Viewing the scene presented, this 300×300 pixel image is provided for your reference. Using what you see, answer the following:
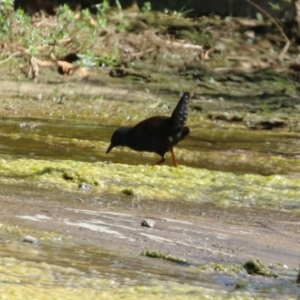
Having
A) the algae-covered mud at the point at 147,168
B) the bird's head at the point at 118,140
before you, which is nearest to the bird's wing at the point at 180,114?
the algae-covered mud at the point at 147,168

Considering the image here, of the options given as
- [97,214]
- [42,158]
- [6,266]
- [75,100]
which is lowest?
[75,100]

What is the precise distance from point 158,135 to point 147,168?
152 cm

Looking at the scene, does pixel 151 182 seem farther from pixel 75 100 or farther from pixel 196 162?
pixel 75 100

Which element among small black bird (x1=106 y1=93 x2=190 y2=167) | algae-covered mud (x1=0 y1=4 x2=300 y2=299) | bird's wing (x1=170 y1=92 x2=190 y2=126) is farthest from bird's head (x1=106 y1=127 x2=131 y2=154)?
bird's wing (x1=170 y1=92 x2=190 y2=126)

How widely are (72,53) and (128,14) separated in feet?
5.87

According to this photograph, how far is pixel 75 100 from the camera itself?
47.7ft

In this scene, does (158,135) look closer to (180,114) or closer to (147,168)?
(180,114)

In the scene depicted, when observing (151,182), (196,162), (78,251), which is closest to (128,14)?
(196,162)

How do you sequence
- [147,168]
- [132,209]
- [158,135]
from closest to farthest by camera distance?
1. [132,209]
2. [147,168]
3. [158,135]

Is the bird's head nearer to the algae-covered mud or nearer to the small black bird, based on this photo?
the small black bird

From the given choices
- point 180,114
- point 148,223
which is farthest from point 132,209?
point 180,114

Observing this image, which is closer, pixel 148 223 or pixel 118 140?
pixel 148 223

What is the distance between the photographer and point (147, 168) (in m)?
9.63

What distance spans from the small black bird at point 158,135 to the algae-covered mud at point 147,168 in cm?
20
